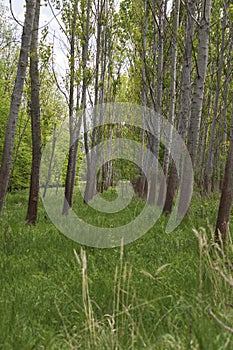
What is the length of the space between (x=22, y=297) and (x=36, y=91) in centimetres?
546

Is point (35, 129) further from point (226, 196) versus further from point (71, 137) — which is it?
point (226, 196)

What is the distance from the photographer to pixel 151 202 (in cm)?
1287

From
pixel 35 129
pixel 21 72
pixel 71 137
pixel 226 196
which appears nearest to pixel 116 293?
pixel 226 196

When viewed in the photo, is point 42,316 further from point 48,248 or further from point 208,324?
point 48,248

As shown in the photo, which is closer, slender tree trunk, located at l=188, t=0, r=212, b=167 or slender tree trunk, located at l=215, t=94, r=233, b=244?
slender tree trunk, located at l=215, t=94, r=233, b=244

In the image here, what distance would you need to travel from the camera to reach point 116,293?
3.78m

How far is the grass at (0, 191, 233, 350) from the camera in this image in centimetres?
234

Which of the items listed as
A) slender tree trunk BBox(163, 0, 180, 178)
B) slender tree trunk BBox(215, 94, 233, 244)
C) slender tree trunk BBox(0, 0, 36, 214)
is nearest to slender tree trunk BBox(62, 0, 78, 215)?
slender tree trunk BBox(163, 0, 180, 178)

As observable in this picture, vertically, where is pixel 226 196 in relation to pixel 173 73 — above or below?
below

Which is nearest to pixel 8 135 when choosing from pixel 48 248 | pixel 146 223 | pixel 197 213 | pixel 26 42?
pixel 26 42

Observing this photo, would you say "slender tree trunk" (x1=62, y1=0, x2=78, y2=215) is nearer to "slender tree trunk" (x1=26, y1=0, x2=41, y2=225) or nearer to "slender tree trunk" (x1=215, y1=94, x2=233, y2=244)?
"slender tree trunk" (x1=26, y1=0, x2=41, y2=225)

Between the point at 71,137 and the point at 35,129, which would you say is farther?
the point at 71,137

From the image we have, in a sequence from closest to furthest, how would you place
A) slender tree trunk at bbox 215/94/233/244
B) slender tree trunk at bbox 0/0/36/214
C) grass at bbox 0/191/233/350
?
grass at bbox 0/191/233/350, slender tree trunk at bbox 215/94/233/244, slender tree trunk at bbox 0/0/36/214

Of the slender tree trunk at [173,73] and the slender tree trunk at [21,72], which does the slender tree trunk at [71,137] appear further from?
the slender tree trunk at [21,72]
